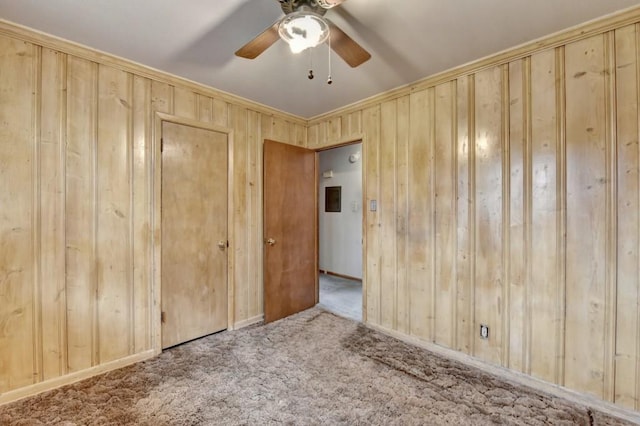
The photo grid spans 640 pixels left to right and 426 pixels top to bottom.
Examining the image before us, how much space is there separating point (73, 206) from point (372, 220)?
105 inches

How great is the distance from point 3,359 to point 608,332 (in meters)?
4.01

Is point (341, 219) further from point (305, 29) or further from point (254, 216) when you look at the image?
point (305, 29)

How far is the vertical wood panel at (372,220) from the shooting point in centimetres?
309

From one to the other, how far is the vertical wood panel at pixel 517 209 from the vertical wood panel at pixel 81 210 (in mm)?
3289

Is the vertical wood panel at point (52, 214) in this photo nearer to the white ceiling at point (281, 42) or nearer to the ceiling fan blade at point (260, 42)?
the white ceiling at point (281, 42)

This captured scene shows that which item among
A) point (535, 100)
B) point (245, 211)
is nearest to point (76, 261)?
point (245, 211)

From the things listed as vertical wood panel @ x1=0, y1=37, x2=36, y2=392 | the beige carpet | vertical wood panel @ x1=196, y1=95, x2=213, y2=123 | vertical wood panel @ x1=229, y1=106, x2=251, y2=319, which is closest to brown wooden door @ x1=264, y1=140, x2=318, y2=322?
vertical wood panel @ x1=229, y1=106, x2=251, y2=319

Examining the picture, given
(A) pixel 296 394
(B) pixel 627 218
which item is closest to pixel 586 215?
(B) pixel 627 218

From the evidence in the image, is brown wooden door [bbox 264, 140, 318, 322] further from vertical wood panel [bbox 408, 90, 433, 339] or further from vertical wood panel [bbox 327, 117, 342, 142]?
vertical wood panel [bbox 408, 90, 433, 339]

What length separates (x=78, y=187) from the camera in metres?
2.17

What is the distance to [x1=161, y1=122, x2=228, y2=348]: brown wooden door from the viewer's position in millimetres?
2617

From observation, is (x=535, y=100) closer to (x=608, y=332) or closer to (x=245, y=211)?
(x=608, y=332)

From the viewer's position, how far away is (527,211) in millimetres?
2125

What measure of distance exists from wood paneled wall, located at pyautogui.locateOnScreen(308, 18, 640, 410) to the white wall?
85.6 inches
